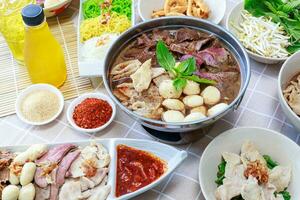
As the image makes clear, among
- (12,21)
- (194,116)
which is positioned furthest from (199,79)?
(12,21)

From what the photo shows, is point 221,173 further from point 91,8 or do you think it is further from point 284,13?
point 91,8

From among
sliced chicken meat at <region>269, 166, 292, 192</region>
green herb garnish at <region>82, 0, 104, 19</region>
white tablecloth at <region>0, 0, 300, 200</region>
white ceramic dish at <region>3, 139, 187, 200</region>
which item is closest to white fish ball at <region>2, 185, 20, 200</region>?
white ceramic dish at <region>3, 139, 187, 200</region>

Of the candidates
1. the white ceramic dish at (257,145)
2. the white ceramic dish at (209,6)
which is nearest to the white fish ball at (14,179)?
the white ceramic dish at (257,145)

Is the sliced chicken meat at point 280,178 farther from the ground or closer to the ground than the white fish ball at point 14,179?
farther from the ground

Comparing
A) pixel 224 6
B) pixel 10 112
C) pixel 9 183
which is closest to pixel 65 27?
pixel 10 112

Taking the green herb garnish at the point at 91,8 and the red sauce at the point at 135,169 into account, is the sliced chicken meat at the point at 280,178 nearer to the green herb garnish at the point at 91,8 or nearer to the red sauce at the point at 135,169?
the red sauce at the point at 135,169

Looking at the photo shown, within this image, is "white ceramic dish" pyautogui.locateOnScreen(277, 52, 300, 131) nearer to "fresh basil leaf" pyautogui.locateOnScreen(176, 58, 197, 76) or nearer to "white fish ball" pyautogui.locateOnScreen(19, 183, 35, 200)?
"fresh basil leaf" pyautogui.locateOnScreen(176, 58, 197, 76)

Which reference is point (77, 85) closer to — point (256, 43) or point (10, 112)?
point (10, 112)
